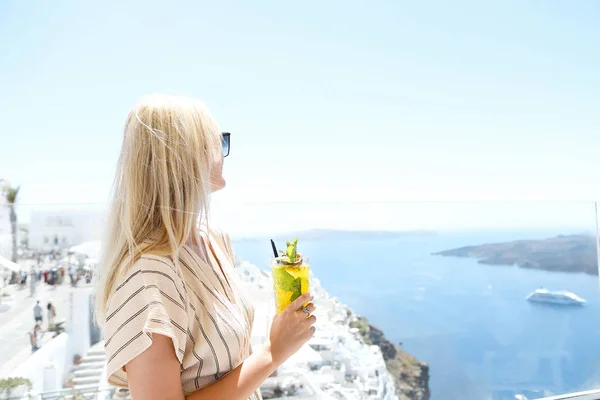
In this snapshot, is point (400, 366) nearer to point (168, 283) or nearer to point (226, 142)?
point (226, 142)

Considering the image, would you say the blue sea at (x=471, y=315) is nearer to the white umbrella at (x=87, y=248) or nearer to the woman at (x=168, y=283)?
the white umbrella at (x=87, y=248)

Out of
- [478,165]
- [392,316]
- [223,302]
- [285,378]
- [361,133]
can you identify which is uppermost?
[361,133]

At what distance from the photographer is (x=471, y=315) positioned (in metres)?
2.84

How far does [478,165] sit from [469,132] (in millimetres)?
1971

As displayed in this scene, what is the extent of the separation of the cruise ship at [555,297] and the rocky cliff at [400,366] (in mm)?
868

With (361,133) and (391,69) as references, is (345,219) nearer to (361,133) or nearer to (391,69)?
(391,69)

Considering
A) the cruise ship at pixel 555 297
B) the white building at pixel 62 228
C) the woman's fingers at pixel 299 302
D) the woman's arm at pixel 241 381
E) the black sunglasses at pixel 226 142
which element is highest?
the black sunglasses at pixel 226 142

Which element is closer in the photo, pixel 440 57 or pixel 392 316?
pixel 392 316

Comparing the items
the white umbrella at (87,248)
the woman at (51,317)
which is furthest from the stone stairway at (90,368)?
the white umbrella at (87,248)

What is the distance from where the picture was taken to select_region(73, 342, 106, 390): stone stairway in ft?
7.06

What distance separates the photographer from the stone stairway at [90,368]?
7.06 ft

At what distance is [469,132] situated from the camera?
11.6 meters

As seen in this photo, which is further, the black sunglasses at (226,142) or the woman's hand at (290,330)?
the black sunglasses at (226,142)

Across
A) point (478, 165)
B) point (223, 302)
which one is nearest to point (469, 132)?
point (478, 165)
